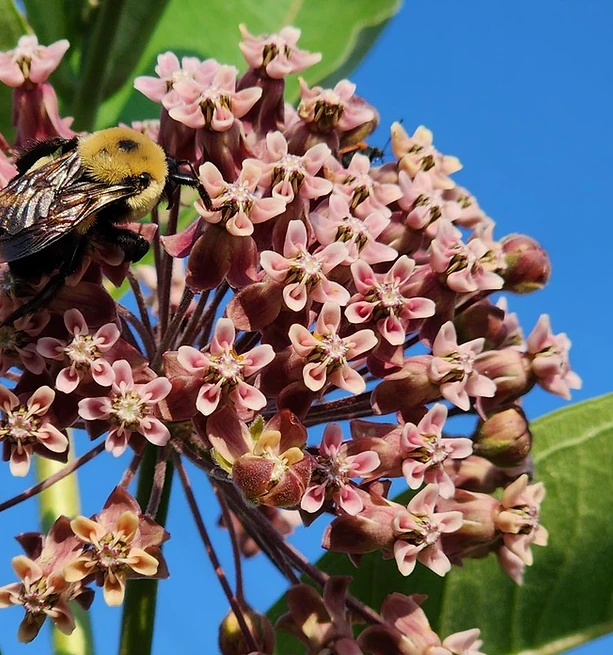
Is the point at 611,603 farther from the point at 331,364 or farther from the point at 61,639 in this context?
the point at 61,639

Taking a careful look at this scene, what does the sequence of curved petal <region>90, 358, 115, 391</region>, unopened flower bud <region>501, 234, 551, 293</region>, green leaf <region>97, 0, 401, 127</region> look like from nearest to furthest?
curved petal <region>90, 358, 115, 391</region>, unopened flower bud <region>501, 234, 551, 293</region>, green leaf <region>97, 0, 401, 127</region>

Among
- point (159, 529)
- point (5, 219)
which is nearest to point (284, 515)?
point (159, 529)

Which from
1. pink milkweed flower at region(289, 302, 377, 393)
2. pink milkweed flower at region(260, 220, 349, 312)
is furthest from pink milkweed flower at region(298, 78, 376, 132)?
pink milkweed flower at region(289, 302, 377, 393)

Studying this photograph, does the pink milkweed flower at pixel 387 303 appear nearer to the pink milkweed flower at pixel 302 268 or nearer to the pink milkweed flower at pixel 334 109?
the pink milkweed flower at pixel 302 268

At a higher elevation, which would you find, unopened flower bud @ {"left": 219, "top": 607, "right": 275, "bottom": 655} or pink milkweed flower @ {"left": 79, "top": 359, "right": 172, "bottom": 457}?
pink milkweed flower @ {"left": 79, "top": 359, "right": 172, "bottom": 457}

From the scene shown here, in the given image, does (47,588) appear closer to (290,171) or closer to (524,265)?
(290,171)

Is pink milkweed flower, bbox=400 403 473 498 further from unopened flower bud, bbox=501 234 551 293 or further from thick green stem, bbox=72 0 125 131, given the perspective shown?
thick green stem, bbox=72 0 125 131

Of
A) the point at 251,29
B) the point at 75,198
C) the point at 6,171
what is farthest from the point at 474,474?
the point at 251,29
